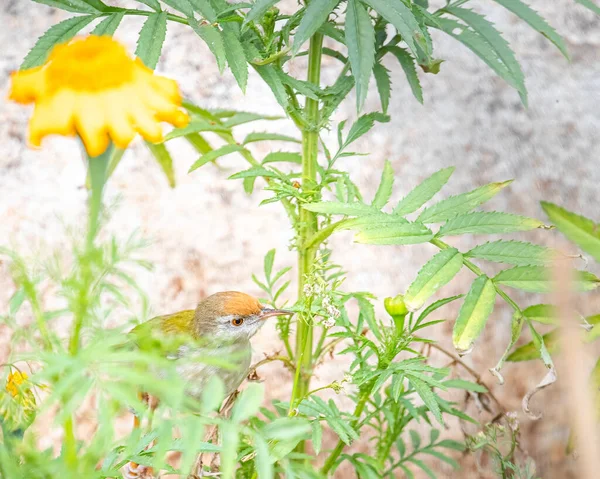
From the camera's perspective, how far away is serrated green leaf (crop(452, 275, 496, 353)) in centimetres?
81

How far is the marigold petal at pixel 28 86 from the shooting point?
20.3 inches

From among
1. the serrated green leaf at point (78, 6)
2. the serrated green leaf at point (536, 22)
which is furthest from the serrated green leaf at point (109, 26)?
the serrated green leaf at point (536, 22)

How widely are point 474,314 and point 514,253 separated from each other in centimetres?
9

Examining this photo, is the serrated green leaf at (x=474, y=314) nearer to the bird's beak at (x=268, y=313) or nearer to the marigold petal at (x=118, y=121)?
the bird's beak at (x=268, y=313)

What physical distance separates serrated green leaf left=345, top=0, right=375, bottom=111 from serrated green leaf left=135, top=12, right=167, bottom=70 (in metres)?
0.20

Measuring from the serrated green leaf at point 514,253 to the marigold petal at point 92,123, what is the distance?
502 mm

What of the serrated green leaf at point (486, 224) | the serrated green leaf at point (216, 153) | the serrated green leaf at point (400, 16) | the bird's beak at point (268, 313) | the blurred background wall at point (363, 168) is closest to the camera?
the serrated green leaf at point (400, 16)

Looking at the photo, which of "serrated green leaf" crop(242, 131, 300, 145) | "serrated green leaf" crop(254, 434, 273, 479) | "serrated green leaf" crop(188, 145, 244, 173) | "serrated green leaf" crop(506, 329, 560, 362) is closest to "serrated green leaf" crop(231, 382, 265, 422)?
"serrated green leaf" crop(254, 434, 273, 479)

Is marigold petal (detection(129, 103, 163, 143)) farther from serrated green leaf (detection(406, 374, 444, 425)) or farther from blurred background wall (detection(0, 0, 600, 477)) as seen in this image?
blurred background wall (detection(0, 0, 600, 477))

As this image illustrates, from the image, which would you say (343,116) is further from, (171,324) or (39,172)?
(171,324)

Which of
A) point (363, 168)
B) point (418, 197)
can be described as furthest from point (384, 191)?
point (363, 168)

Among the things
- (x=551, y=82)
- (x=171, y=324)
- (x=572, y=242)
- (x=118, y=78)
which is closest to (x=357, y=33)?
(x=118, y=78)

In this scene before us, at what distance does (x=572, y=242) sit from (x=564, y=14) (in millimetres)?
652

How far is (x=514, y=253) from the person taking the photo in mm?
869
